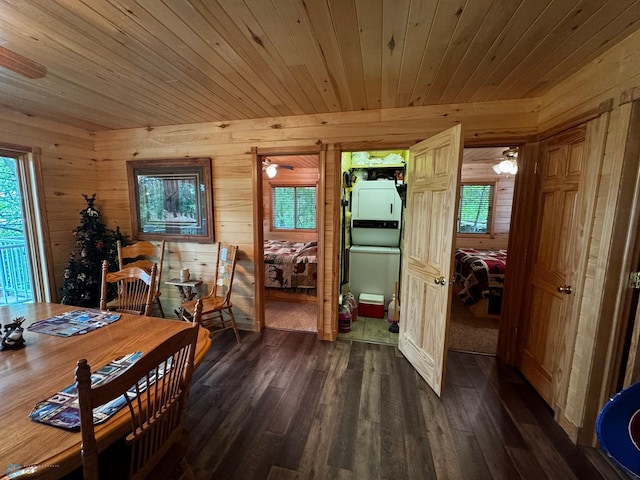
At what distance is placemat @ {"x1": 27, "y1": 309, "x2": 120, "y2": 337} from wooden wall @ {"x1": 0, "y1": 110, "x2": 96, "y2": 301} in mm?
1891

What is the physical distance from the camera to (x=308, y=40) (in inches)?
59.2

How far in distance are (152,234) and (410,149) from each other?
3199mm

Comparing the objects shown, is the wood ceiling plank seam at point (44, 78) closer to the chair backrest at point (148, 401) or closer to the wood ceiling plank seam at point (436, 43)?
the chair backrest at point (148, 401)

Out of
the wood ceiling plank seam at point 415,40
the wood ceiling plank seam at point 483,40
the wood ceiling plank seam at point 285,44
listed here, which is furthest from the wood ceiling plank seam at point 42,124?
the wood ceiling plank seam at point 483,40

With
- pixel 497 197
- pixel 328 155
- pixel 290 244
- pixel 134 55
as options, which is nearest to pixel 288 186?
pixel 290 244

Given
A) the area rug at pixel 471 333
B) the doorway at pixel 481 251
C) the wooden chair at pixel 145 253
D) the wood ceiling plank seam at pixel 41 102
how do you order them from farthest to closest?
the doorway at pixel 481 251, the wooden chair at pixel 145 253, the area rug at pixel 471 333, the wood ceiling plank seam at pixel 41 102

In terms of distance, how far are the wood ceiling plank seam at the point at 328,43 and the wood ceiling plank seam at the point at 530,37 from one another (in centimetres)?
102

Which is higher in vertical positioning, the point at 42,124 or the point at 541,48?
the point at 541,48

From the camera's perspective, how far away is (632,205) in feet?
4.70

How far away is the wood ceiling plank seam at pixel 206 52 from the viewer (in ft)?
4.23

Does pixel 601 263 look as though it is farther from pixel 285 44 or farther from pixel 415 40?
pixel 285 44

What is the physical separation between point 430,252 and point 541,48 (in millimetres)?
1470

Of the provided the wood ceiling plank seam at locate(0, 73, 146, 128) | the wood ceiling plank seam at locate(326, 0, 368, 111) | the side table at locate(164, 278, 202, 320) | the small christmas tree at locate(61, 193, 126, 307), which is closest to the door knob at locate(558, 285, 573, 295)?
the wood ceiling plank seam at locate(326, 0, 368, 111)

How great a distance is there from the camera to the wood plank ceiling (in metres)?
1.27
